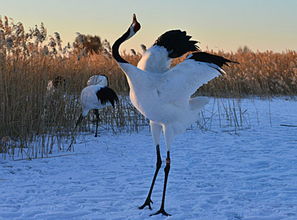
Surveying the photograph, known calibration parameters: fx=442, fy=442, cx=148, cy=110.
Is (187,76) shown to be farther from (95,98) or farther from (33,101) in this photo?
(95,98)

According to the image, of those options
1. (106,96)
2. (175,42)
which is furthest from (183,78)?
(106,96)

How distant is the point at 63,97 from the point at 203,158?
248 cm

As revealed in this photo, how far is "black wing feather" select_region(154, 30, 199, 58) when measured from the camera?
3.72 meters

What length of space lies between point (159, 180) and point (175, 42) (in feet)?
4.84

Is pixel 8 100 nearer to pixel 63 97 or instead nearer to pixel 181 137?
pixel 63 97

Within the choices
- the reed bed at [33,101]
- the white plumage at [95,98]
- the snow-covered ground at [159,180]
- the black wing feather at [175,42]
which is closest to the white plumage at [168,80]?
the black wing feather at [175,42]

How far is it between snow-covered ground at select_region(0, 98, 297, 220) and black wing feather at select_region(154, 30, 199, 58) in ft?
4.10

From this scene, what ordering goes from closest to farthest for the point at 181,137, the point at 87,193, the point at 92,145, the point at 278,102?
the point at 87,193 < the point at 92,145 < the point at 181,137 < the point at 278,102

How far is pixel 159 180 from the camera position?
445 centimetres

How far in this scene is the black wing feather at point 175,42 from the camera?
3.72 m

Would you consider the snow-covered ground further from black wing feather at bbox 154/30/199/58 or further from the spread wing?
black wing feather at bbox 154/30/199/58

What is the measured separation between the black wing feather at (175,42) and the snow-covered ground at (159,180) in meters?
1.25

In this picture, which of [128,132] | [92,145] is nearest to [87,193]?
[92,145]

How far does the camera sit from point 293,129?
766 cm
